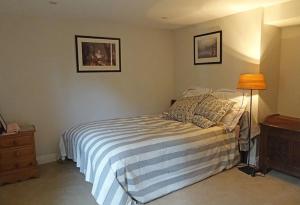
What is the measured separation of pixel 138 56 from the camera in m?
4.44

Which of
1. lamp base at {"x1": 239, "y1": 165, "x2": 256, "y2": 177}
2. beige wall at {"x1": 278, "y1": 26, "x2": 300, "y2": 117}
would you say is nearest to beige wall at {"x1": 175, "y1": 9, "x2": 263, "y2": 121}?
beige wall at {"x1": 278, "y1": 26, "x2": 300, "y2": 117}

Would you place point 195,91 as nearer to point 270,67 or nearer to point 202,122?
point 202,122

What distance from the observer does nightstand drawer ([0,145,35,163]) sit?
118 inches

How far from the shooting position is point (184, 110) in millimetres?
3695

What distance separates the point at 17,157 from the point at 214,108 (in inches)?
106

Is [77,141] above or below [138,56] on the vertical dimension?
below

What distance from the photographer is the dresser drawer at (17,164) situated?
118 inches

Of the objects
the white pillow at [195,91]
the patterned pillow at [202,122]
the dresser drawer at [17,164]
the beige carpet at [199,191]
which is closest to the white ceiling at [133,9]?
the white pillow at [195,91]

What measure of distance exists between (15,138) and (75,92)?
1133 millimetres

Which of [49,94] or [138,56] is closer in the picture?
[49,94]

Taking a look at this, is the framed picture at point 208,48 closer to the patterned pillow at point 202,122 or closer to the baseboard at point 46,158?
the patterned pillow at point 202,122

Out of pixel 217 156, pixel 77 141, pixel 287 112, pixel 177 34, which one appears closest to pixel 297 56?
pixel 287 112

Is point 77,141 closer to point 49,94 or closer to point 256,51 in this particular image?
point 49,94

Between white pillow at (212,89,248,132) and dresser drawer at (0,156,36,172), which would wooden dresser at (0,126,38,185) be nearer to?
dresser drawer at (0,156,36,172)
